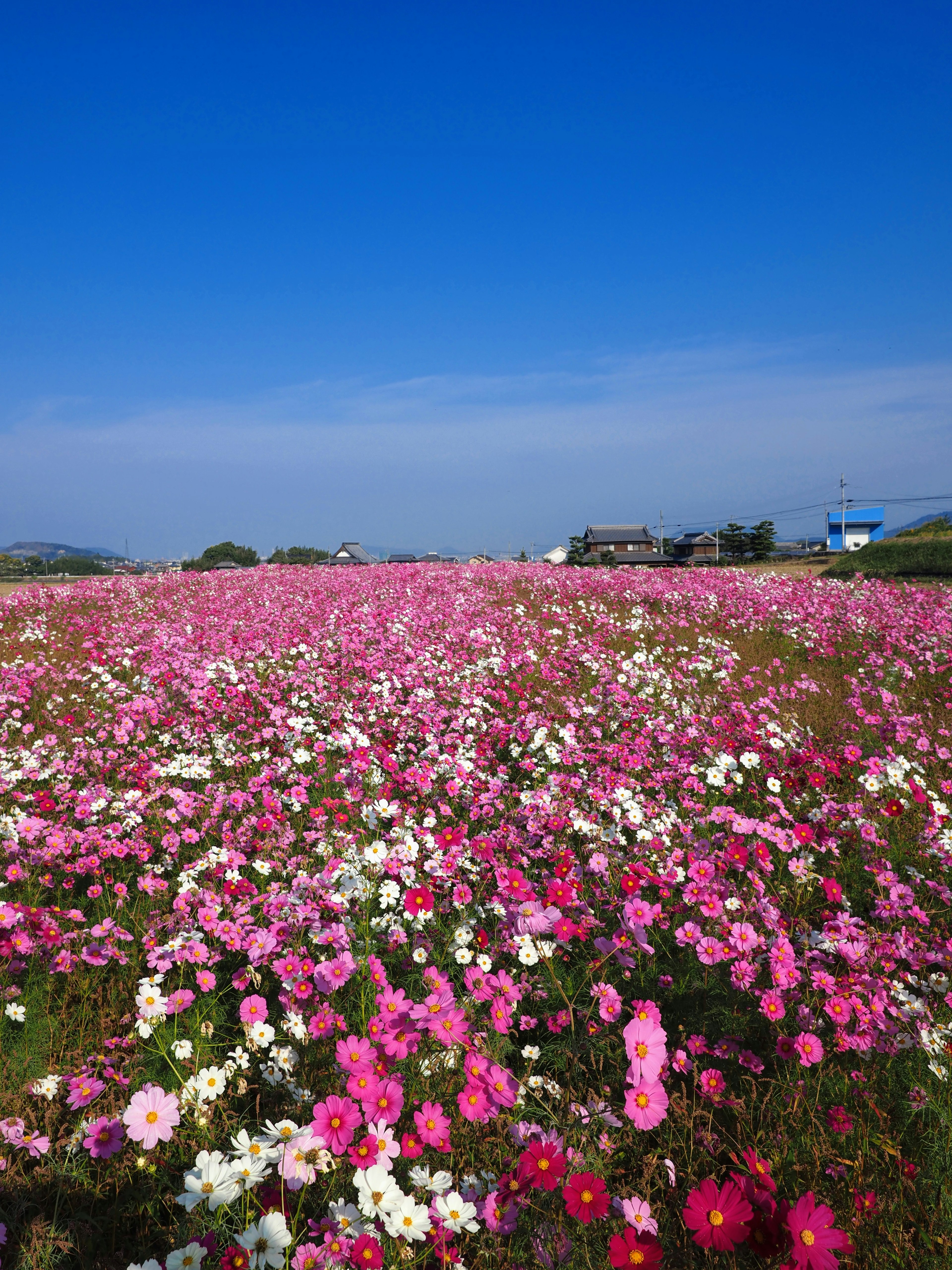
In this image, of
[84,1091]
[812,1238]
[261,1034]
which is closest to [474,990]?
[261,1034]

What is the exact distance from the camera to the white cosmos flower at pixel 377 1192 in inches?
50.9

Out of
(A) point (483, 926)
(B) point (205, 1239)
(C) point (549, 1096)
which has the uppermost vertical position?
(B) point (205, 1239)

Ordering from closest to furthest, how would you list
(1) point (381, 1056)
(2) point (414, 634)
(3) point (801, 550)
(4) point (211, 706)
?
(1) point (381, 1056)
(4) point (211, 706)
(2) point (414, 634)
(3) point (801, 550)

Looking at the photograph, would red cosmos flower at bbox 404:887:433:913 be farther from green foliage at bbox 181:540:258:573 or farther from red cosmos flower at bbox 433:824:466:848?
green foliage at bbox 181:540:258:573

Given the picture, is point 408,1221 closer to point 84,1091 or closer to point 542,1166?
point 542,1166

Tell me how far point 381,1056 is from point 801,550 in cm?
8481

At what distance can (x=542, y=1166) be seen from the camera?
135 cm

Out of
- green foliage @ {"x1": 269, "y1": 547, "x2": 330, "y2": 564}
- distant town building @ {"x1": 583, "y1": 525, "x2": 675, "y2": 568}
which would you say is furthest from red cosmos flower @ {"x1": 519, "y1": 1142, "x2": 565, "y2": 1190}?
distant town building @ {"x1": 583, "y1": 525, "x2": 675, "y2": 568}

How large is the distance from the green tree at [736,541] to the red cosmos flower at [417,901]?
60409 mm

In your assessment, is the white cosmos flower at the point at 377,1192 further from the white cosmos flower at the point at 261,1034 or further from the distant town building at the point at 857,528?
the distant town building at the point at 857,528

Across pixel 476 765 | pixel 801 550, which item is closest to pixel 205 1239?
pixel 476 765

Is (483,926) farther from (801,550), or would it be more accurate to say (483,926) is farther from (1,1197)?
(801,550)

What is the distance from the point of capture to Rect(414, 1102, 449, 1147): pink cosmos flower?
1.52 metres

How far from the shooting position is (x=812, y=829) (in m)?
2.96
